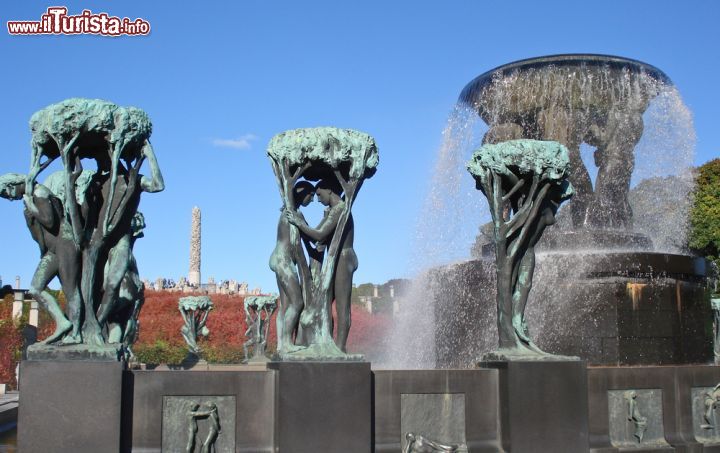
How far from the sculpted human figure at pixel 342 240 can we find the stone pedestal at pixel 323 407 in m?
0.57

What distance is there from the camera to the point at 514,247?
8.00m

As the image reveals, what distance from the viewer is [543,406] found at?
7453mm

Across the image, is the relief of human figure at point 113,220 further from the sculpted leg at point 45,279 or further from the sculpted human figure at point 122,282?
the sculpted leg at point 45,279

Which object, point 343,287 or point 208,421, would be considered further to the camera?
point 343,287

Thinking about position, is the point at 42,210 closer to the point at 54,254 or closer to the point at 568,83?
the point at 54,254

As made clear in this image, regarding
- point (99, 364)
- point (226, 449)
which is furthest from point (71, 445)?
point (226, 449)

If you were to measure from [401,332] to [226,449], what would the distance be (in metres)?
9.83

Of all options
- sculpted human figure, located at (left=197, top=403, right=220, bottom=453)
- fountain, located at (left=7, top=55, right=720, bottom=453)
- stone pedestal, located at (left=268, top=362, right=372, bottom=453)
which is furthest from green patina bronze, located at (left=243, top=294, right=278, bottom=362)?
stone pedestal, located at (left=268, top=362, right=372, bottom=453)

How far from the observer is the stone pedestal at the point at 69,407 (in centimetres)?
622

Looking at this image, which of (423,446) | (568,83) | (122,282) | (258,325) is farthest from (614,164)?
(258,325)

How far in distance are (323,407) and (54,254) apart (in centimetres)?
279

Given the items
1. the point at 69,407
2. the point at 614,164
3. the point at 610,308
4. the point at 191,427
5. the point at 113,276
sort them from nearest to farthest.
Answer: the point at 69,407
the point at 191,427
the point at 113,276
the point at 610,308
the point at 614,164

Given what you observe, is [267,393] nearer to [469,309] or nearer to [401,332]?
[469,309]

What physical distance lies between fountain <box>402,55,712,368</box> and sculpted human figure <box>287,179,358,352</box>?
5767 millimetres
